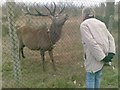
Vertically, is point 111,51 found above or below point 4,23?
below

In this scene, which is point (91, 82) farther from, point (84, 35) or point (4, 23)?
point (4, 23)

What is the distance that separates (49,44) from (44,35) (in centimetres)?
24

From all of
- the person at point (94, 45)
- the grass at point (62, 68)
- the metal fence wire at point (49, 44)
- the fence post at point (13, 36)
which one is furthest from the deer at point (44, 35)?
the person at point (94, 45)

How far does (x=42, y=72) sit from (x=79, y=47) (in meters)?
1.11

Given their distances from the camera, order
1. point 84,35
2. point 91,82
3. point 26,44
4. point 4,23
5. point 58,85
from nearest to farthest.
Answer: point 84,35 < point 91,82 < point 58,85 < point 4,23 < point 26,44

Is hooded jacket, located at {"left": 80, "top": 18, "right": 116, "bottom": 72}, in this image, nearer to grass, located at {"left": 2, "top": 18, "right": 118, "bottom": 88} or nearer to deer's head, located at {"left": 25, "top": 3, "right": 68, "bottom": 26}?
grass, located at {"left": 2, "top": 18, "right": 118, "bottom": 88}

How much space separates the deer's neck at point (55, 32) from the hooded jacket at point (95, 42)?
252cm

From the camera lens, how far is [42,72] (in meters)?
6.93

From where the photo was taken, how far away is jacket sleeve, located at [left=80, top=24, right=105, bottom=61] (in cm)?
422

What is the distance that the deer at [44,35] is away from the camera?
6.73m

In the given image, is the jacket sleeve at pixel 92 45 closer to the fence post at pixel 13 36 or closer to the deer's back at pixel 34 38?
the fence post at pixel 13 36

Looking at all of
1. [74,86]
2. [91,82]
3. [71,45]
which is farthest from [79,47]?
[91,82]

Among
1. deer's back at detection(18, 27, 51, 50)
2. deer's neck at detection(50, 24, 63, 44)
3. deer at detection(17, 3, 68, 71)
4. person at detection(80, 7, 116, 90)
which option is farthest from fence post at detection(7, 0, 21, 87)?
deer's back at detection(18, 27, 51, 50)

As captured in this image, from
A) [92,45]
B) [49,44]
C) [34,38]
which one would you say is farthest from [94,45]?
[34,38]
